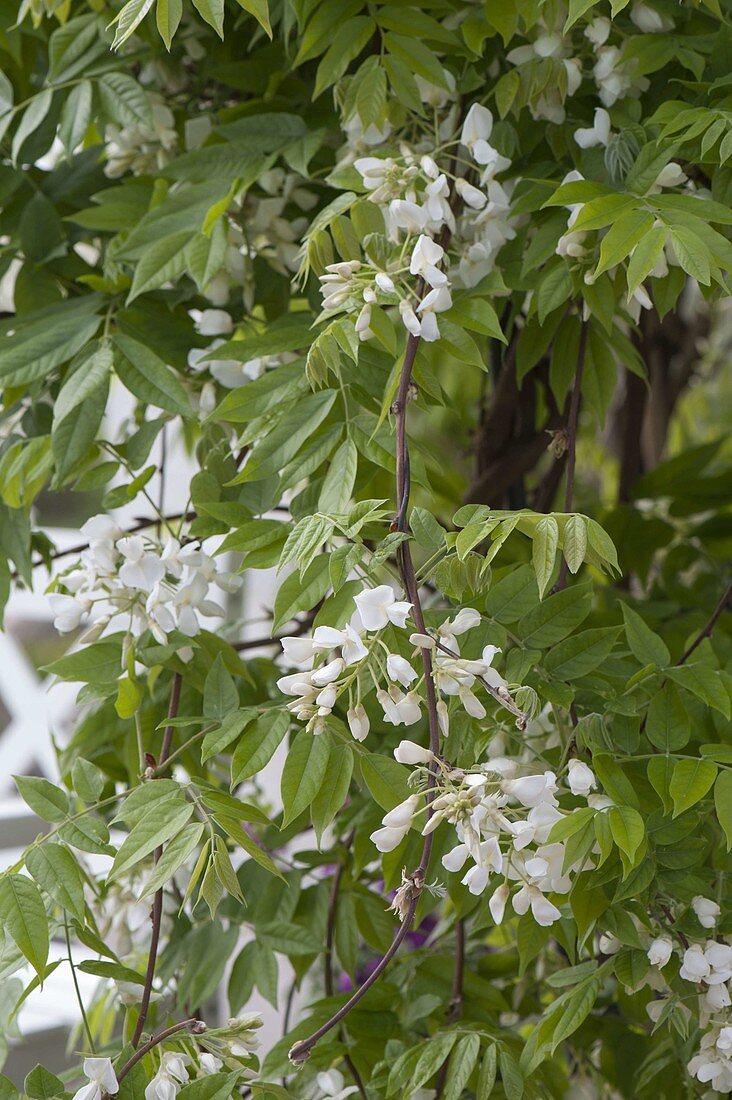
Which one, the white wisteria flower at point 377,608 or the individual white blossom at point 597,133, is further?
the individual white blossom at point 597,133

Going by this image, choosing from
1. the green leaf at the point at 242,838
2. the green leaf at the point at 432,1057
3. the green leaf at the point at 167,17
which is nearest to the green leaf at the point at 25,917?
the green leaf at the point at 242,838

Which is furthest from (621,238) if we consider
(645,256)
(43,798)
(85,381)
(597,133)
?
(43,798)

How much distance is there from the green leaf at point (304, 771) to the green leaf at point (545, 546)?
150 mm

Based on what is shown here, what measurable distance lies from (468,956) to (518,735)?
0.40m

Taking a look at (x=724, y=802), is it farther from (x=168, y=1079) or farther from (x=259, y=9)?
(x=259, y=9)

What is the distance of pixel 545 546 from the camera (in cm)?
51

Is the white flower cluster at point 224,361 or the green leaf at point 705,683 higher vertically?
the white flower cluster at point 224,361

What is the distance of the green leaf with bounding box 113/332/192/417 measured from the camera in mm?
698

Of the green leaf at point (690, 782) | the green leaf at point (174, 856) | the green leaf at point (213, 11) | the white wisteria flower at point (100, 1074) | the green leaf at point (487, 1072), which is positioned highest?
the green leaf at point (213, 11)

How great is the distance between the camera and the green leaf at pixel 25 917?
0.54m

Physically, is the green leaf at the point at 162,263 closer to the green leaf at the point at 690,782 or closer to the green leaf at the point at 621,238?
the green leaf at the point at 621,238

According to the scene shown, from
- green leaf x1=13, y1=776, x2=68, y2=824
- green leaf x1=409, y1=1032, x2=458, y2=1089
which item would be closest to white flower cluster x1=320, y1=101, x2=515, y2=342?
green leaf x1=13, y1=776, x2=68, y2=824

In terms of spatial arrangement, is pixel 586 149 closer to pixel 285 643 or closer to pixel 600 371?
pixel 600 371

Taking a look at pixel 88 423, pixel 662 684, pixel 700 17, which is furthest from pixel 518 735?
pixel 700 17
